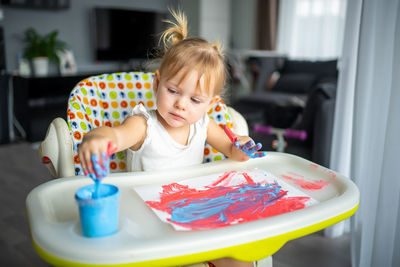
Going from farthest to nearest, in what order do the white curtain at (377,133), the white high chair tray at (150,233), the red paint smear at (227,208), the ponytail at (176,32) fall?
the white curtain at (377,133) < the ponytail at (176,32) < the red paint smear at (227,208) < the white high chair tray at (150,233)

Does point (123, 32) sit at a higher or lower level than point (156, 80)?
higher

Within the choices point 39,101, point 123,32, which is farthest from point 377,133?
point 123,32

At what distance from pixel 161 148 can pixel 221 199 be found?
0.37 metres

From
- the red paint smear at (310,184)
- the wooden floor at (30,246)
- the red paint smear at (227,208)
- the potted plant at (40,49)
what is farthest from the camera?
the potted plant at (40,49)

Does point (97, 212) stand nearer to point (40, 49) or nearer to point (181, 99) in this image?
point (181, 99)

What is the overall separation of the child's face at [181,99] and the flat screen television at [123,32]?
3837 millimetres

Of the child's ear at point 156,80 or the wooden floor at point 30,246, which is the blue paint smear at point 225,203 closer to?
the child's ear at point 156,80

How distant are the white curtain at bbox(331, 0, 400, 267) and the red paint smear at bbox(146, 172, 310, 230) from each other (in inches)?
24.7

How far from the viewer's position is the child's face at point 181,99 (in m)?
0.95

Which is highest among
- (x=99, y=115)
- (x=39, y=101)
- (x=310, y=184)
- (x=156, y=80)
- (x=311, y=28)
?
(x=311, y=28)

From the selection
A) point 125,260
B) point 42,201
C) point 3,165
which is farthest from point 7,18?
point 125,260

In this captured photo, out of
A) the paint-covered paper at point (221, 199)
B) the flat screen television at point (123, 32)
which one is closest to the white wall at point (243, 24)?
the flat screen television at point (123, 32)

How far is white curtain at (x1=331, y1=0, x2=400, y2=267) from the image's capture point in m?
1.21

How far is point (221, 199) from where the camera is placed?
30.7 inches
